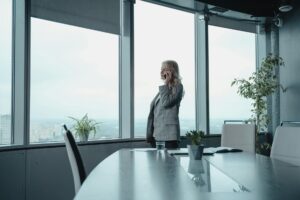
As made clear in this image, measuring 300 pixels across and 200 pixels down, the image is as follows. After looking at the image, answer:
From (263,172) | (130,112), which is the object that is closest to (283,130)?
(263,172)

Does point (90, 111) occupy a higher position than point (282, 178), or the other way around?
point (90, 111)

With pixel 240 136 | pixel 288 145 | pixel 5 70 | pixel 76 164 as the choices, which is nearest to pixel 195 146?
pixel 76 164

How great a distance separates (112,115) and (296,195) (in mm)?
3485

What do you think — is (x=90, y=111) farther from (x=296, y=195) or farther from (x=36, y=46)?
(x=296, y=195)

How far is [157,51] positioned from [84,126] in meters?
1.75

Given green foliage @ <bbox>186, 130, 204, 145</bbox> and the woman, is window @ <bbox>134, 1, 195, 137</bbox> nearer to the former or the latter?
the woman

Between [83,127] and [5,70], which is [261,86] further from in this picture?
[5,70]

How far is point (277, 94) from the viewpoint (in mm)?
5883

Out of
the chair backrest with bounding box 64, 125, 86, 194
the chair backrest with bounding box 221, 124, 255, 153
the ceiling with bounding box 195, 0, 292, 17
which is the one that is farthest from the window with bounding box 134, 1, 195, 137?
the chair backrest with bounding box 64, 125, 86, 194

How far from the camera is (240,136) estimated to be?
132 inches

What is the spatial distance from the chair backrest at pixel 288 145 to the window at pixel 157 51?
236 centimetres

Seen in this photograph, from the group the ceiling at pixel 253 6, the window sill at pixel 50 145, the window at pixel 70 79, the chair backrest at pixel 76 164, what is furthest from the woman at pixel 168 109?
the ceiling at pixel 253 6

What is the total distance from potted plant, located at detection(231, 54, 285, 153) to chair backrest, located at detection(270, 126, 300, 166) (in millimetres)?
2876

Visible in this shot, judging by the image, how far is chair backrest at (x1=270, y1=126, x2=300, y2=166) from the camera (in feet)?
8.21
